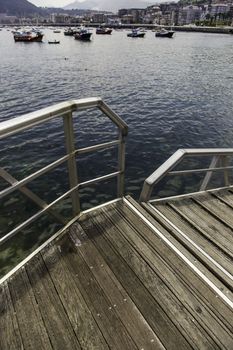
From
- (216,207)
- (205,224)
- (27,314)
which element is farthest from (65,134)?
(216,207)

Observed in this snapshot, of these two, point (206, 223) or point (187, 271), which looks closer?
point (187, 271)

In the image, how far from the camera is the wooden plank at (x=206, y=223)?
12.5 ft

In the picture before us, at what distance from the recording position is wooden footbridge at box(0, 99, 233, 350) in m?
2.38

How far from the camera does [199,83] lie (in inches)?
974

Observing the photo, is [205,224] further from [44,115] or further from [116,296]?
[44,115]

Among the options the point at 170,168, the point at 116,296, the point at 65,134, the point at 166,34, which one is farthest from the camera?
the point at 166,34

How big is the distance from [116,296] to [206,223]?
230 cm

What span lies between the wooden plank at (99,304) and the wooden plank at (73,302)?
0.05 meters

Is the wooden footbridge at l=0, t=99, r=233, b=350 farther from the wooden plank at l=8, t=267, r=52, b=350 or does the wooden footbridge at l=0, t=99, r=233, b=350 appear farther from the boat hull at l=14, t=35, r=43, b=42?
the boat hull at l=14, t=35, r=43, b=42

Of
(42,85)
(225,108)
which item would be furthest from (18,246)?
(42,85)

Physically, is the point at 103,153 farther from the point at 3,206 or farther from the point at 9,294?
the point at 9,294

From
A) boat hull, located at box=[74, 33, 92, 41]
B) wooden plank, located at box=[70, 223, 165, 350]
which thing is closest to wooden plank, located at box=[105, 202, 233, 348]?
wooden plank, located at box=[70, 223, 165, 350]

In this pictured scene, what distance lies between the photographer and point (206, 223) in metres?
4.29

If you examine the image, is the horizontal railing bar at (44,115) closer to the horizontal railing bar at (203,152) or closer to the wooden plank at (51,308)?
the horizontal railing bar at (203,152)
